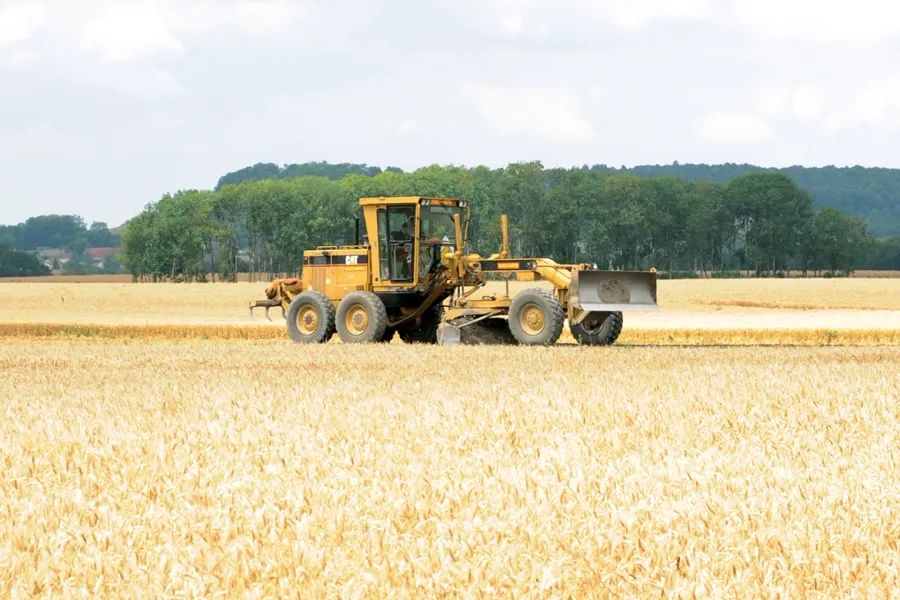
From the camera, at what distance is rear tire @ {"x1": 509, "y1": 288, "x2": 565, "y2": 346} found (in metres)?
23.0

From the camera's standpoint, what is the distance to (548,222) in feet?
422

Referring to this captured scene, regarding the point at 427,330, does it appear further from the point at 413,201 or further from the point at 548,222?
the point at 548,222

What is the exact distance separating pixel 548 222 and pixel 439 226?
104 meters

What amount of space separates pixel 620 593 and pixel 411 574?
911 millimetres

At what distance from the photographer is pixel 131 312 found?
52312 mm

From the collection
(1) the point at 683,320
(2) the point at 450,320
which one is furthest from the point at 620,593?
(1) the point at 683,320

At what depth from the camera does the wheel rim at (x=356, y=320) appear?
25312mm

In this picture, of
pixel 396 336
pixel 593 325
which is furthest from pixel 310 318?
pixel 593 325

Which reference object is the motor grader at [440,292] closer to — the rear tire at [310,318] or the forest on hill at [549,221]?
the rear tire at [310,318]

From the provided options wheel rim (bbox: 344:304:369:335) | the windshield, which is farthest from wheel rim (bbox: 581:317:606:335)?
wheel rim (bbox: 344:304:369:335)

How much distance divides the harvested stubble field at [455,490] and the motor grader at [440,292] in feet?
28.2

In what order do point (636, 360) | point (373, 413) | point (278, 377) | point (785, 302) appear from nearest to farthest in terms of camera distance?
point (373, 413), point (278, 377), point (636, 360), point (785, 302)

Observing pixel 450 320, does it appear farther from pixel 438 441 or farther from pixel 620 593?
pixel 620 593

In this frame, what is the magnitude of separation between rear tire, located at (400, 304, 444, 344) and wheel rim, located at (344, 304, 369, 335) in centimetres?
141
